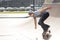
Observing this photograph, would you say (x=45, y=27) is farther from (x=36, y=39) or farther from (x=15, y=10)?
(x=15, y=10)

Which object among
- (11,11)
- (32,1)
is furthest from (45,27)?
(11,11)

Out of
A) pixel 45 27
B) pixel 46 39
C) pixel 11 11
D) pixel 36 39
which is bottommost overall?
pixel 11 11

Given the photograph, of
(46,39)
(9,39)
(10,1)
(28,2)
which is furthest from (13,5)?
(46,39)

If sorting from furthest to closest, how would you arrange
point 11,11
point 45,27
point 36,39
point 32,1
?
point 11,11, point 32,1, point 36,39, point 45,27

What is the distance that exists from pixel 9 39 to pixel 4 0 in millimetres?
10361

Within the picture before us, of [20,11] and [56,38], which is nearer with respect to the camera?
[56,38]

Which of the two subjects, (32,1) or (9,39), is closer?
(9,39)

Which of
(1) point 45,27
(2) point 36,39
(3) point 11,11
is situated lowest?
(3) point 11,11

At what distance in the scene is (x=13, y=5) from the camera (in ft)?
49.7

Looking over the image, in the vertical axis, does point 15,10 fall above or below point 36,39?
below

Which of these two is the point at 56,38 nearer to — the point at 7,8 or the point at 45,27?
the point at 45,27

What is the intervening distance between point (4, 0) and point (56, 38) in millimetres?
10663

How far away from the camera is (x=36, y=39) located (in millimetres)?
4988

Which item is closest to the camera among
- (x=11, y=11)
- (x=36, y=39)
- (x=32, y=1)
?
(x=36, y=39)
